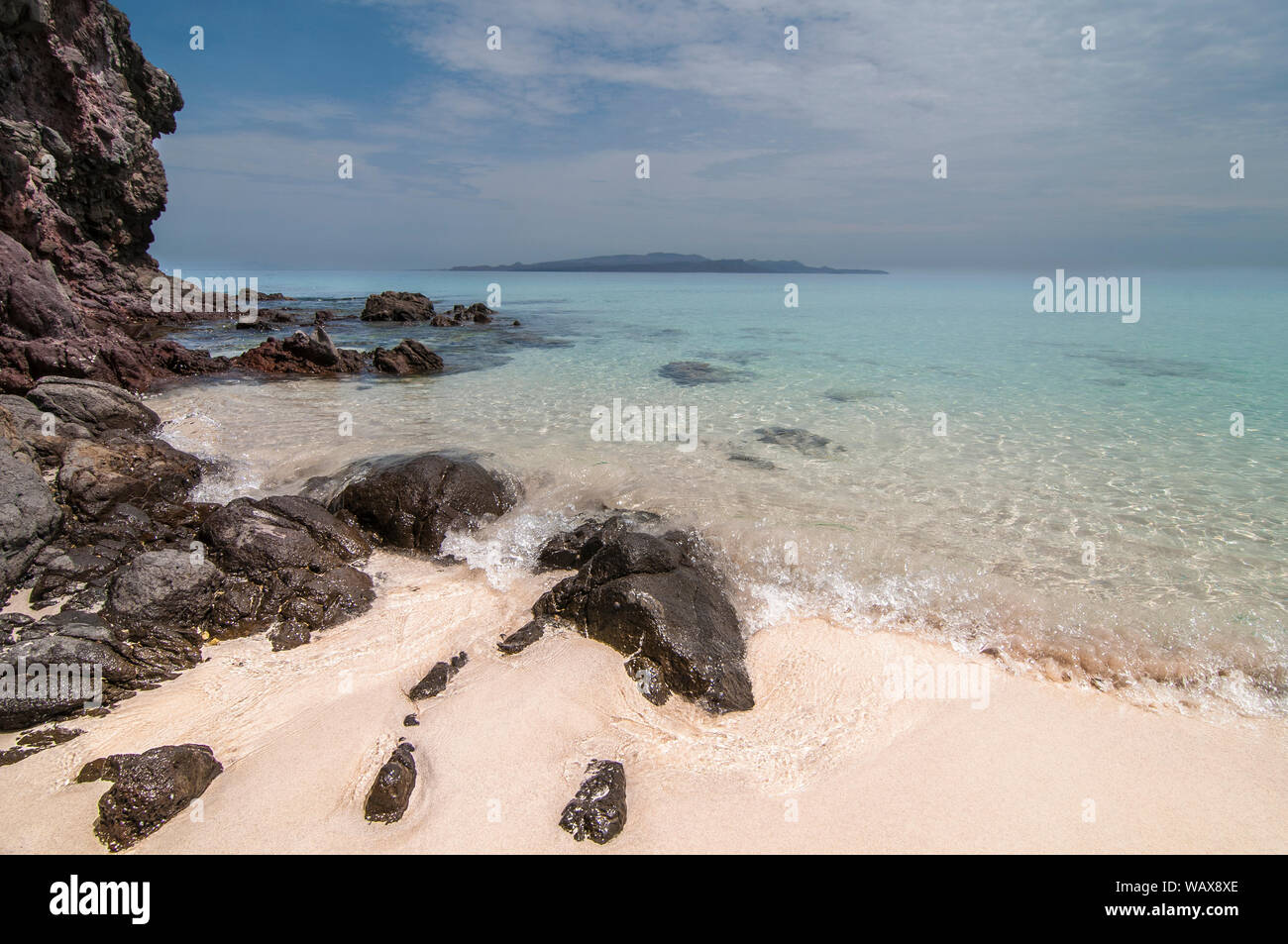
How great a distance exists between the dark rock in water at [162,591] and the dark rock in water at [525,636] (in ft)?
8.39

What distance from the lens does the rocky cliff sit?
11.8 m

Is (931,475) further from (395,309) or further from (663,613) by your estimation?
(395,309)

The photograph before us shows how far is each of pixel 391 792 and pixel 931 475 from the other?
846 cm

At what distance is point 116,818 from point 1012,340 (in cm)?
3031

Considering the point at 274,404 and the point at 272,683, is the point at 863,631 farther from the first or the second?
the point at 274,404

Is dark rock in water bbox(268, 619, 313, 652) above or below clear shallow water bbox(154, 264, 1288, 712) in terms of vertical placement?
below

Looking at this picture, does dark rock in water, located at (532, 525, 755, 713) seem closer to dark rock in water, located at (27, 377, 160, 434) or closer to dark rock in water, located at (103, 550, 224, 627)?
dark rock in water, located at (103, 550, 224, 627)

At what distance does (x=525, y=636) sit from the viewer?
521cm

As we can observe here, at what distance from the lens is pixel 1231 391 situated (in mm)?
15367

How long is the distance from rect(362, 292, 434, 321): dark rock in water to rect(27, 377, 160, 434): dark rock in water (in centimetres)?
2354

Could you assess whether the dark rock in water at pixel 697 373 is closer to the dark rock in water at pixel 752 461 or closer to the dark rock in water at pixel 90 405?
the dark rock in water at pixel 752 461

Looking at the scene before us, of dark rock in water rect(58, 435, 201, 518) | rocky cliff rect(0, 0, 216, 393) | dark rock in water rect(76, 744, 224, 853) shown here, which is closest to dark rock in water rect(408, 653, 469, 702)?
dark rock in water rect(76, 744, 224, 853)

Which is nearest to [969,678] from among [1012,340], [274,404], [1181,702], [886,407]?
[1181,702]

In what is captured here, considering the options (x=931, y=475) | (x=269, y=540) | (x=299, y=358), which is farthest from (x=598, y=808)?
(x=299, y=358)
